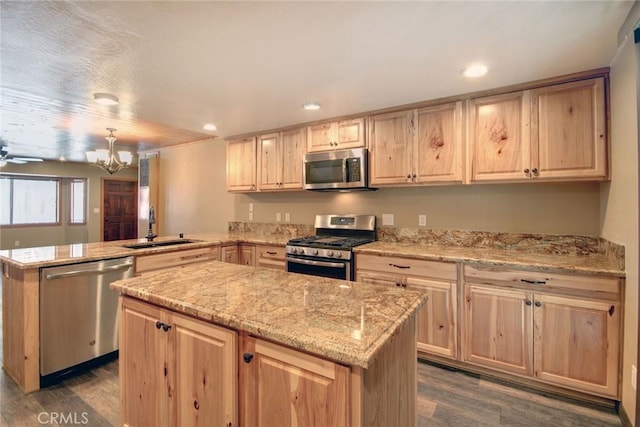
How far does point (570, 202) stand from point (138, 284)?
122 inches

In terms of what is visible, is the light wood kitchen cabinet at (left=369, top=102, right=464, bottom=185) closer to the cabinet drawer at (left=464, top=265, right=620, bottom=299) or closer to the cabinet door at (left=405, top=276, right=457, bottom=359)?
the cabinet drawer at (left=464, top=265, right=620, bottom=299)

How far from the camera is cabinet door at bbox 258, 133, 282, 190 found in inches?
147

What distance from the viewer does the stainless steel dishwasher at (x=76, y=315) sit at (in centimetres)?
220

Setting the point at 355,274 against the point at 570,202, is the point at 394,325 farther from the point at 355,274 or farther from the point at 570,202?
the point at 570,202

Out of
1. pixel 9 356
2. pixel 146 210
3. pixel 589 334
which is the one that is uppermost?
pixel 146 210

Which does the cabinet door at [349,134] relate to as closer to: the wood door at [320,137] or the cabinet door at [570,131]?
the wood door at [320,137]

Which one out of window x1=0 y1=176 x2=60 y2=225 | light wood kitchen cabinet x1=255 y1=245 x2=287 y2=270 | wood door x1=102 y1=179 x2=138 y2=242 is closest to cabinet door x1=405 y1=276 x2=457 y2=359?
light wood kitchen cabinet x1=255 y1=245 x2=287 y2=270

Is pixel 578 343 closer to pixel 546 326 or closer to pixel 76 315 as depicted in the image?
pixel 546 326

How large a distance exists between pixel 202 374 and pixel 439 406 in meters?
1.60

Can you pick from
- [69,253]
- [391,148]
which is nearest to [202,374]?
[69,253]

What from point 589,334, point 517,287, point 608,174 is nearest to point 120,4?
point 517,287

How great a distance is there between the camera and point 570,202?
8.05ft

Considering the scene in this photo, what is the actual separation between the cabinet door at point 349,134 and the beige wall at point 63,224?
6975 mm

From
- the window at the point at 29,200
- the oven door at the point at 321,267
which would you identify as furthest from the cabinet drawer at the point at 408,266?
the window at the point at 29,200
